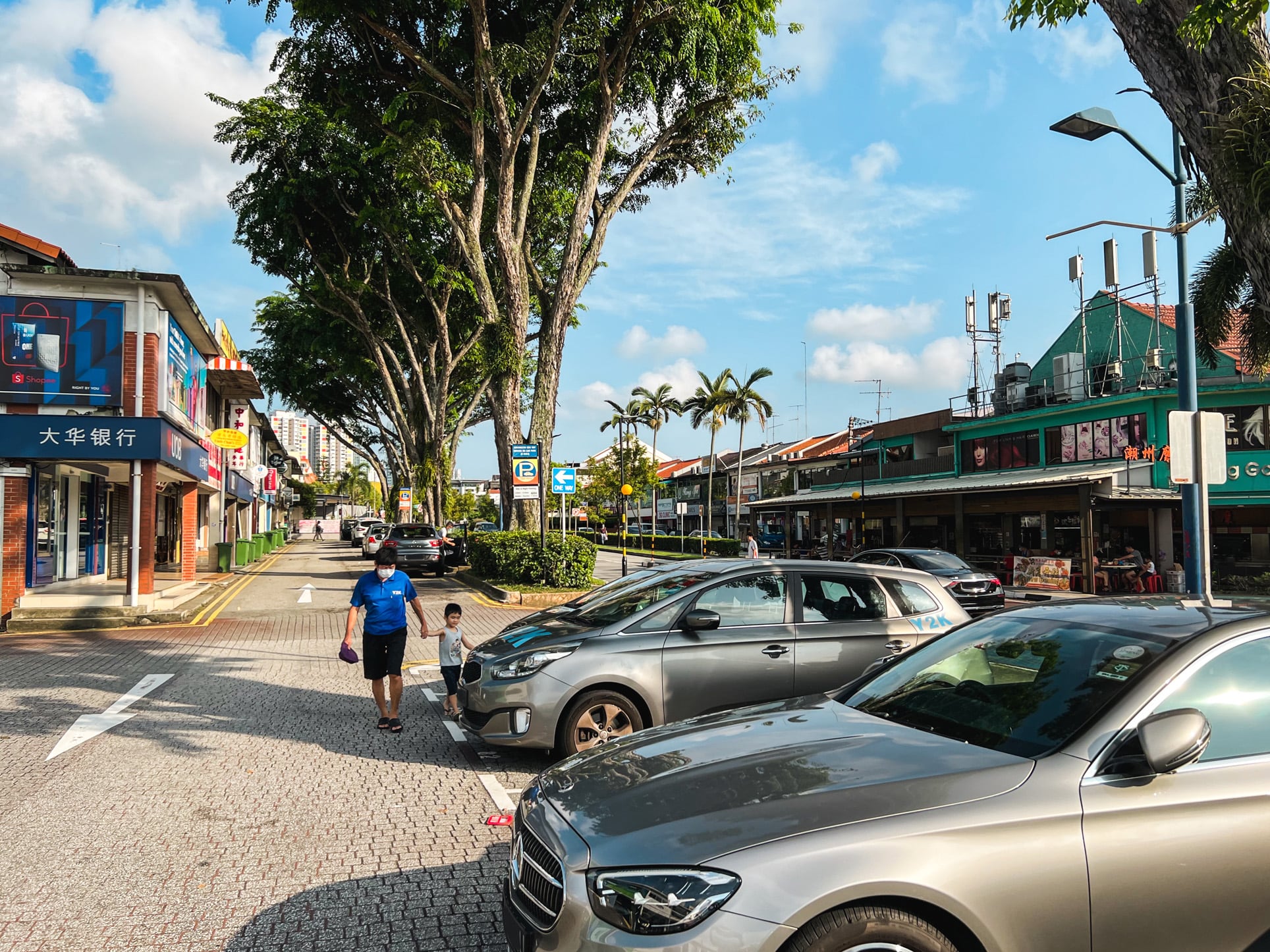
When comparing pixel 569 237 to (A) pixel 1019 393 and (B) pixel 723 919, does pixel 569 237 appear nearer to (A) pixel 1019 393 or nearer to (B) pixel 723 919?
(B) pixel 723 919

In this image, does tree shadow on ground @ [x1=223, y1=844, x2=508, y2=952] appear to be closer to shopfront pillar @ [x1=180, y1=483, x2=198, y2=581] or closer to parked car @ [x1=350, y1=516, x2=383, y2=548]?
shopfront pillar @ [x1=180, y1=483, x2=198, y2=581]

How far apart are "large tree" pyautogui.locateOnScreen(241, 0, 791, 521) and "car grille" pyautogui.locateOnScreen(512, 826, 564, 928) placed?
17.8 m

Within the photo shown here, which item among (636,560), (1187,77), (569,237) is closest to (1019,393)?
(636,560)

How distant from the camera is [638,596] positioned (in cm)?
713

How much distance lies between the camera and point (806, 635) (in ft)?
21.6

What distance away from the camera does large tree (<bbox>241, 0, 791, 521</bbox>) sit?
18.8 m

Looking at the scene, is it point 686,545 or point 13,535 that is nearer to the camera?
point 13,535

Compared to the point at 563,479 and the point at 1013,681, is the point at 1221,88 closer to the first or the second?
the point at 1013,681

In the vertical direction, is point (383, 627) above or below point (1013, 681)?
below

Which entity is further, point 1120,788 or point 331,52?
point 331,52

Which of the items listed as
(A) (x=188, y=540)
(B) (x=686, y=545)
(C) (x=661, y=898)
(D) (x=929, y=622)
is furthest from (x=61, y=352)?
(B) (x=686, y=545)

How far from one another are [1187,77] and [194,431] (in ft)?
82.4

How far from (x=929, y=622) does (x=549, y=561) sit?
46.5 ft

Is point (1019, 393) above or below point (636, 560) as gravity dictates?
above
